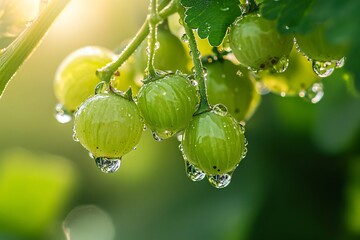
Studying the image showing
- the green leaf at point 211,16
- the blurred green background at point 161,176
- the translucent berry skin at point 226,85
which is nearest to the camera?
the green leaf at point 211,16

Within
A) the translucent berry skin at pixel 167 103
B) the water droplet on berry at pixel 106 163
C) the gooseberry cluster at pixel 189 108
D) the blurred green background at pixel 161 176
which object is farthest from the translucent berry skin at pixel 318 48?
the blurred green background at pixel 161 176

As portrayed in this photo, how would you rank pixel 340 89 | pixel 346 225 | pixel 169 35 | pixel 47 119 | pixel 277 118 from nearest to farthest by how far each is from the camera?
pixel 169 35 < pixel 340 89 < pixel 346 225 < pixel 277 118 < pixel 47 119

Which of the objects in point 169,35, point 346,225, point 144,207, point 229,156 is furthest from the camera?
point 144,207

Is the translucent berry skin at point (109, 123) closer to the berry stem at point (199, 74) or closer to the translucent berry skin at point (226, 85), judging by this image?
the berry stem at point (199, 74)

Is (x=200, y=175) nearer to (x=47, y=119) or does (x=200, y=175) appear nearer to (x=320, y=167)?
(x=320, y=167)

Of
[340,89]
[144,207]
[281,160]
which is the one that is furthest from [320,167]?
[144,207]

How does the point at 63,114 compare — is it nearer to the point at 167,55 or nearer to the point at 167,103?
the point at 167,55
